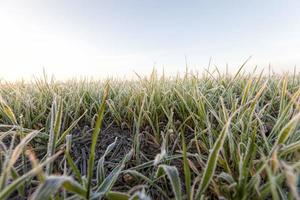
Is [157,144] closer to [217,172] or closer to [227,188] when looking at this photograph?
[217,172]

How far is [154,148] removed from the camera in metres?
1.04

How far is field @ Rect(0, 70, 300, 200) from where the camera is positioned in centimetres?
61

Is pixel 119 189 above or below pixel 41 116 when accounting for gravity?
below

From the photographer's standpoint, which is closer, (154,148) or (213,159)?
(213,159)

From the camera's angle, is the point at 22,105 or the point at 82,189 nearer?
the point at 82,189

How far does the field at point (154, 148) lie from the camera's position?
612mm

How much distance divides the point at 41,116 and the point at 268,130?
94cm

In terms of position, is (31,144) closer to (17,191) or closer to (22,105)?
(17,191)

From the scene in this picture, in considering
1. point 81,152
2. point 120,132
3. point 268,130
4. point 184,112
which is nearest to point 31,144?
point 81,152

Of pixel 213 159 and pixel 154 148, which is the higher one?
pixel 213 159

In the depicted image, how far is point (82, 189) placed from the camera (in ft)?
2.00

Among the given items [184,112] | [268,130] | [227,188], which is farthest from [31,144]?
[268,130]

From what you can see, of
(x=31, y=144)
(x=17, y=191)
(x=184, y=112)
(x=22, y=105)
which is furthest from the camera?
(x=22, y=105)

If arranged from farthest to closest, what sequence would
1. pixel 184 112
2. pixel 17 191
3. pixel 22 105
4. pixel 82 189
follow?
1. pixel 22 105
2. pixel 184 112
3. pixel 17 191
4. pixel 82 189
